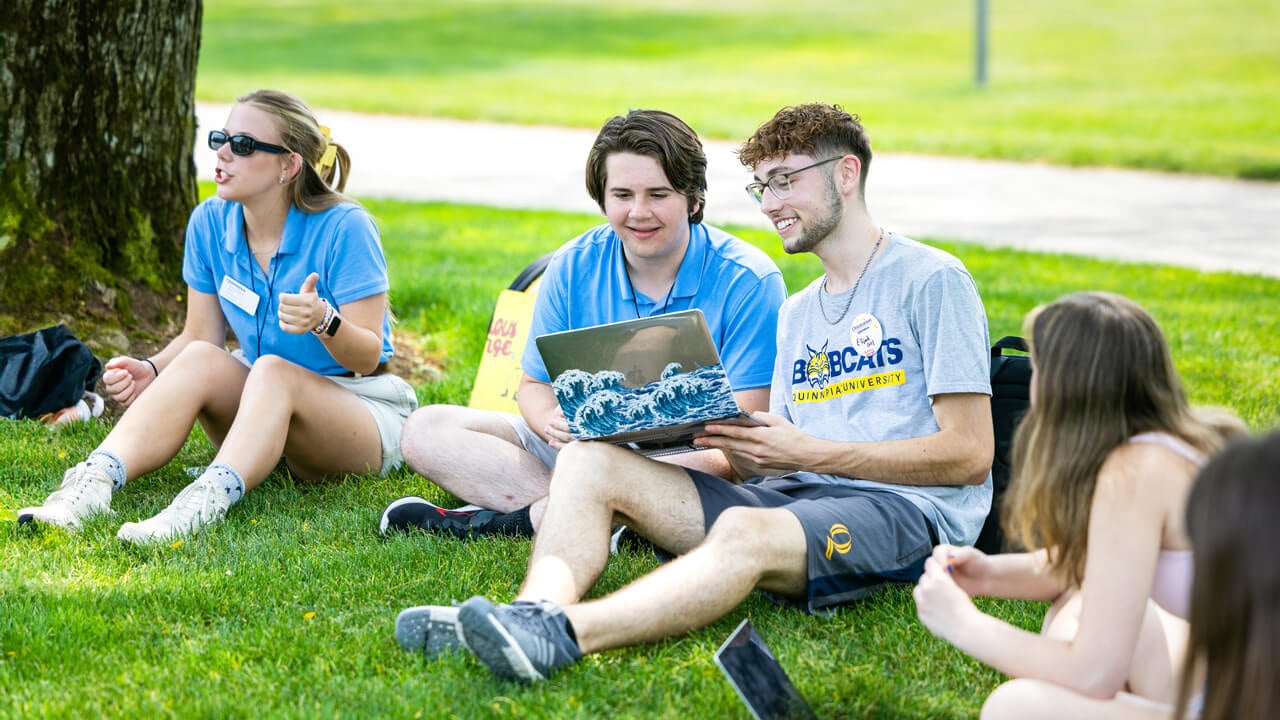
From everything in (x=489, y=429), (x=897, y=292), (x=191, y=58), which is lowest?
(x=489, y=429)

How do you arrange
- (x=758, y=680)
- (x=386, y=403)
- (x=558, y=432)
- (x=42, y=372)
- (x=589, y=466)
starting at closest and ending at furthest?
(x=758, y=680) → (x=589, y=466) → (x=558, y=432) → (x=386, y=403) → (x=42, y=372)

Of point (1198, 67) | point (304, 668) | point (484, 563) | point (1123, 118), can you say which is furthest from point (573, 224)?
point (1198, 67)

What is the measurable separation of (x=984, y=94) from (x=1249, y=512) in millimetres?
24100

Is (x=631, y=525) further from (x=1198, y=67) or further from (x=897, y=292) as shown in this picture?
(x=1198, y=67)

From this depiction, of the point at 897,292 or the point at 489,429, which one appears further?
the point at 489,429

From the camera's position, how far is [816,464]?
11.9 ft

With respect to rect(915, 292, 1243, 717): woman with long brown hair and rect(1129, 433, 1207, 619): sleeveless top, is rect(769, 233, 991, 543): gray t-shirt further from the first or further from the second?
rect(1129, 433, 1207, 619): sleeveless top

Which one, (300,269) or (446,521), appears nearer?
(446,521)

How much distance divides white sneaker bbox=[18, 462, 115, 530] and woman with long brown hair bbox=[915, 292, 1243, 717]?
2824mm

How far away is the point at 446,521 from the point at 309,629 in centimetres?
89

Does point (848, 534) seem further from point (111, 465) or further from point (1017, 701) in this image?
point (111, 465)

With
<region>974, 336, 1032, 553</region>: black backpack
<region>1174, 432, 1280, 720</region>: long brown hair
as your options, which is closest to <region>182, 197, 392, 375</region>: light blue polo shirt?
<region>974, 336, 1032, 553</region>: black backpack

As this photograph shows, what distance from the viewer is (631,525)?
372 cm

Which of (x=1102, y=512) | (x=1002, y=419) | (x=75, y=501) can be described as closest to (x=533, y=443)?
(x=75, y=501)
